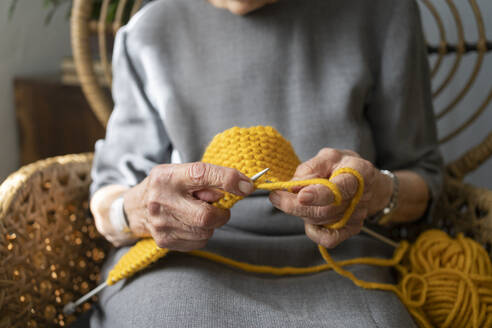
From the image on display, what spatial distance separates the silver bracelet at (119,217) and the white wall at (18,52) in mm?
963

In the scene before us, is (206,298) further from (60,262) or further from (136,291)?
(60,262)

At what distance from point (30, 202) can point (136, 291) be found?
0.28m

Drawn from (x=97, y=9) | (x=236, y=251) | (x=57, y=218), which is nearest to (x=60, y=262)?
(x=57, y=218)

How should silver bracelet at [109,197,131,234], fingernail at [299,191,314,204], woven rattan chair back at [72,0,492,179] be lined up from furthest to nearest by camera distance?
1. woven rattan chair back at [72,0,492,179]
2. silver bracelet at [109,197,131,234]
3. fingernail at [299,191,314,204]

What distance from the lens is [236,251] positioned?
751mm

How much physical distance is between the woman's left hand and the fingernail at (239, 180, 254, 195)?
0.06 meters

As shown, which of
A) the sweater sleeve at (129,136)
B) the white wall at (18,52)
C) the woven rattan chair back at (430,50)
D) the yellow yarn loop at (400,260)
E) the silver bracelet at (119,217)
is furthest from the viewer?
the white wall at (18,52)

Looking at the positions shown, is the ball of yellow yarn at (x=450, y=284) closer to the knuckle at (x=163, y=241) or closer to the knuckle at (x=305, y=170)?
the knuckle at (x=305, y=170)

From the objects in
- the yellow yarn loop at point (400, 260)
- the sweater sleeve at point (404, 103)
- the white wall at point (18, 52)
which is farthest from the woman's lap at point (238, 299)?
the white wall at point (18, 52)

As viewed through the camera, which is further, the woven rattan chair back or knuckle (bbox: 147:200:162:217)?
the woven rattan chair back

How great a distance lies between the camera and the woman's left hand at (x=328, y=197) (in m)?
0.53

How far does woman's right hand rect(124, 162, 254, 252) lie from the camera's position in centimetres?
54

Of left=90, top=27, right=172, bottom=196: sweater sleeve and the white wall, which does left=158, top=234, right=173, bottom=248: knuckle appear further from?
the white wall

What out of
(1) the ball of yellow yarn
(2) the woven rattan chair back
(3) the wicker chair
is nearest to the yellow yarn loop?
(1) the ball of yellow yarn
